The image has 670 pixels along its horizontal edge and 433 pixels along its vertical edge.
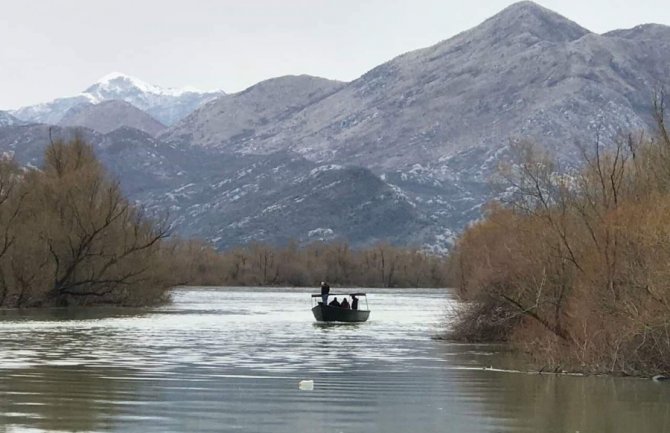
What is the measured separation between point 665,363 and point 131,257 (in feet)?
204

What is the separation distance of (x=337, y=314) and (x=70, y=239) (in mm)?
23127

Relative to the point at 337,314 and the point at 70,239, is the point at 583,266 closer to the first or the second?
the point at 337,314

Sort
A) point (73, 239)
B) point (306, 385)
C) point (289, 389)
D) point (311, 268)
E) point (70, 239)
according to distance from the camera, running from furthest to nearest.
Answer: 1. point (311, 268)
2. point (73, 239)
3. point (70, 239)
4. point (306, 385)
5. point (289, 389)

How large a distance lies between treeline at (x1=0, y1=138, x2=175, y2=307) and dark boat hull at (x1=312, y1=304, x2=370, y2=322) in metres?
19.2

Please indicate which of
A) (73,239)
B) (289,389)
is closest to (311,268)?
(73,239)

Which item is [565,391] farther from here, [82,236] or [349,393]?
[82,236]

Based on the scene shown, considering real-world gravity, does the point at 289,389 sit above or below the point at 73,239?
below

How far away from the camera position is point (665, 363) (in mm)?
31922

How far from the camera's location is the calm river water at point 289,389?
22.4 meters

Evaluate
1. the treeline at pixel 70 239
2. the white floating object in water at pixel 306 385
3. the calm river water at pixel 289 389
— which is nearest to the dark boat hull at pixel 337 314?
the calm river water at pixel 289 389

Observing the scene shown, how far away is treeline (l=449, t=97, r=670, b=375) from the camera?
104ft

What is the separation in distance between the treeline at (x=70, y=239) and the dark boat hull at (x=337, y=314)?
19.2 meters

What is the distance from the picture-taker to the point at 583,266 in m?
37.1

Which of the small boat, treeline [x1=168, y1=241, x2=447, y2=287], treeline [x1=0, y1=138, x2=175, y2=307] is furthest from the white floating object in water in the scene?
treeline [x1=168, y1=241, x2=447, y2=287]
